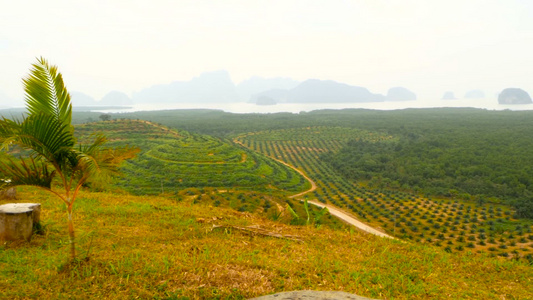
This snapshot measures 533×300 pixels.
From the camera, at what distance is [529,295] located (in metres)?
5.79

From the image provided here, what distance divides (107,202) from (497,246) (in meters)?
36.2

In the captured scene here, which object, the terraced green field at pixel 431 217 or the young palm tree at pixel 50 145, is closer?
the young palm tree at pixel 50 145

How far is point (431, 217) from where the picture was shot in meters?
38.1

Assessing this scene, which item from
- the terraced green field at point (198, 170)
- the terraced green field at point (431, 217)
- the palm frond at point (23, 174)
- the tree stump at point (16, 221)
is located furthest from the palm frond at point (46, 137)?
the terraced green field at point (198, 170)

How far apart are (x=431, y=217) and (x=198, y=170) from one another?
3874 centimetres

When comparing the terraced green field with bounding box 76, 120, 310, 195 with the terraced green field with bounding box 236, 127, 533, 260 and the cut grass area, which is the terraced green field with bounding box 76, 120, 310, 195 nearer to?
the terraced green field with bounding box 236, 127, 533, 260

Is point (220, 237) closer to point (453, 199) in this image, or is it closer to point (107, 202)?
point (107, 202)

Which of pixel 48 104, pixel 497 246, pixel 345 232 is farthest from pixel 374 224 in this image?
pixel 48 104

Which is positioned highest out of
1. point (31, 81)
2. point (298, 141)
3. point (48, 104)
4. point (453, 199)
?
point (31, 81)

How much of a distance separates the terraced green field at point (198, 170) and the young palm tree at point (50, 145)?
35750 mm

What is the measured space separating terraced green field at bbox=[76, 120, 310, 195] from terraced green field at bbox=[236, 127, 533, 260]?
7.43 m

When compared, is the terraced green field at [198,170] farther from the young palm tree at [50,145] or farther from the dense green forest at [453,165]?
the young palm tree at [50,145]

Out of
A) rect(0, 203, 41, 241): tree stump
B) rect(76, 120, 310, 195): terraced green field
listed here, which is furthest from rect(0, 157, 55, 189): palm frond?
rect(76, 120, 310, 195): terraced green field

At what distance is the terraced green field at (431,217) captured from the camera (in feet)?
97.1
